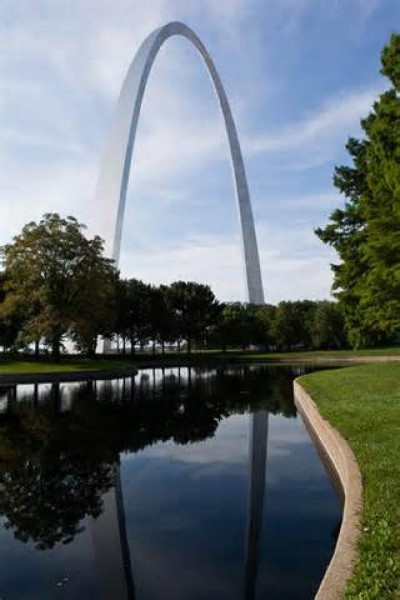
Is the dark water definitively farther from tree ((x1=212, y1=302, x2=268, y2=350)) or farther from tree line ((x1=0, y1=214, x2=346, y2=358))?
tree ((x1=212, y1=302, x2=268, y2=350))

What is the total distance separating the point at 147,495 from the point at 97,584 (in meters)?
3.75

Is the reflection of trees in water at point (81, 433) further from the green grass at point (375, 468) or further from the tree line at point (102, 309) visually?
the tree line at point (102, 309)

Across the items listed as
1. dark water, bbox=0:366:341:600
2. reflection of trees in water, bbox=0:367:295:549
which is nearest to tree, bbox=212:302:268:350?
reflection of trees in water, bbox=0:367:295:549

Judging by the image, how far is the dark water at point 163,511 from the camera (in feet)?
20.8

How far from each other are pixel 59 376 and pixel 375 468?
33295mm

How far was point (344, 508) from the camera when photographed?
7746 mm

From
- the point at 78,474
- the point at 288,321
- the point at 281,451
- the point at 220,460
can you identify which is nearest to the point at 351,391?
the point at 281,451

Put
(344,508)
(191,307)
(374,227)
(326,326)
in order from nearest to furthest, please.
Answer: (344,508) → (374,227) → (191,307) → (326,326)

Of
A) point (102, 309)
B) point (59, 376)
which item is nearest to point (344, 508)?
point (59, 376)

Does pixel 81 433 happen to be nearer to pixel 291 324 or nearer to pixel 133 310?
pixel 133 310

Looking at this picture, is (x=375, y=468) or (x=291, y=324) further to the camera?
(x=291, y=324)

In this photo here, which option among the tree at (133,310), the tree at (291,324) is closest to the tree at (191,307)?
the tree at (133,310)

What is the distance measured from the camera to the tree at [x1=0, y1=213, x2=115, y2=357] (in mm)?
45781

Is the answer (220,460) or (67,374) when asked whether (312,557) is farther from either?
(67,374)
